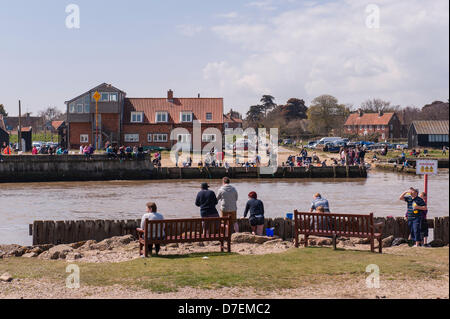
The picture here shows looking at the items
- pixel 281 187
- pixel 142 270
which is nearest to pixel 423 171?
pixel 142 270

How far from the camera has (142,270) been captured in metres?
11.0

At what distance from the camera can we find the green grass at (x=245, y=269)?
10078 millimetres

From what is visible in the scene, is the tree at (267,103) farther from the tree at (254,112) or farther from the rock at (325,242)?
the rock at (325,242)

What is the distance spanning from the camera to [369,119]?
11544 cm

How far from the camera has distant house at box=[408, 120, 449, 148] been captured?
79.2 m

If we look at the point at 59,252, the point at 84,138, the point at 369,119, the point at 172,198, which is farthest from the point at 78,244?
the point at 369,119

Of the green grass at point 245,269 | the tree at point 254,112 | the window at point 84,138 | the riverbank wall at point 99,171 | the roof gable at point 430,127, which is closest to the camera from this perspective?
the green grass at point 245,269

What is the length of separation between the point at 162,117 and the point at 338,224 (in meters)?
58.0

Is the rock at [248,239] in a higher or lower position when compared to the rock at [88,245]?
higher

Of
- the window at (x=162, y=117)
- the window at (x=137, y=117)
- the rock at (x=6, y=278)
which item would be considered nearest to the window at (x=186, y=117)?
the window at (x=162, y=117)

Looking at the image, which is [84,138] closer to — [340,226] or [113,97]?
[113,97]

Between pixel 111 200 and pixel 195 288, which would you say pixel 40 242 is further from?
pixel 111 200

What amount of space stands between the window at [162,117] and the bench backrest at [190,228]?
56.9 meters

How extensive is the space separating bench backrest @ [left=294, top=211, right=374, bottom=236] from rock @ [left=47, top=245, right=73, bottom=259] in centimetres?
553
